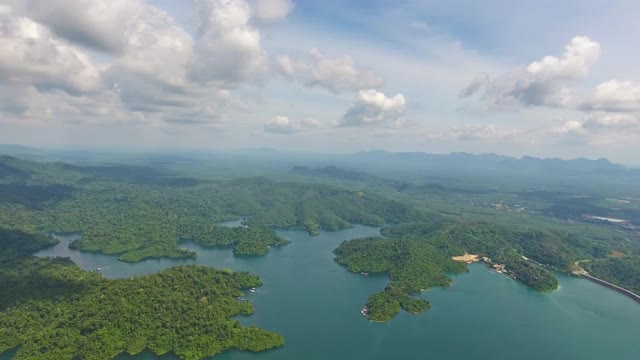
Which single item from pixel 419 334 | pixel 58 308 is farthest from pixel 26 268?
pixel 419 334

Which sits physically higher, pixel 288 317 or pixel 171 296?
pixel 171 296

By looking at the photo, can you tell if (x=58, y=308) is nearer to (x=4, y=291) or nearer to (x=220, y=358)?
(x=4, y=291)

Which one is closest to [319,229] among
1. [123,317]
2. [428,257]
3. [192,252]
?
[192,252]

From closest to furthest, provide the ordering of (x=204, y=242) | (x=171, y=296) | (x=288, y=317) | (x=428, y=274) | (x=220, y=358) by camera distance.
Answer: (x=220, y=358), (x=171, y=296), (x=288, y=317), (x=428, y=274), (x=204, y=242)

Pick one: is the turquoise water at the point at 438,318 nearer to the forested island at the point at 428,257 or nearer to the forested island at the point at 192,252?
the forested island at the point at 428,257

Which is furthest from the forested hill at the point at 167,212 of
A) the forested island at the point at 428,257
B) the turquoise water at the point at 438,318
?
the forested island at the point at 428,257

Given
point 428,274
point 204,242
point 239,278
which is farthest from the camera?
point 204,242

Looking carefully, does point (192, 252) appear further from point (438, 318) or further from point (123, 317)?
point (438, 318)
